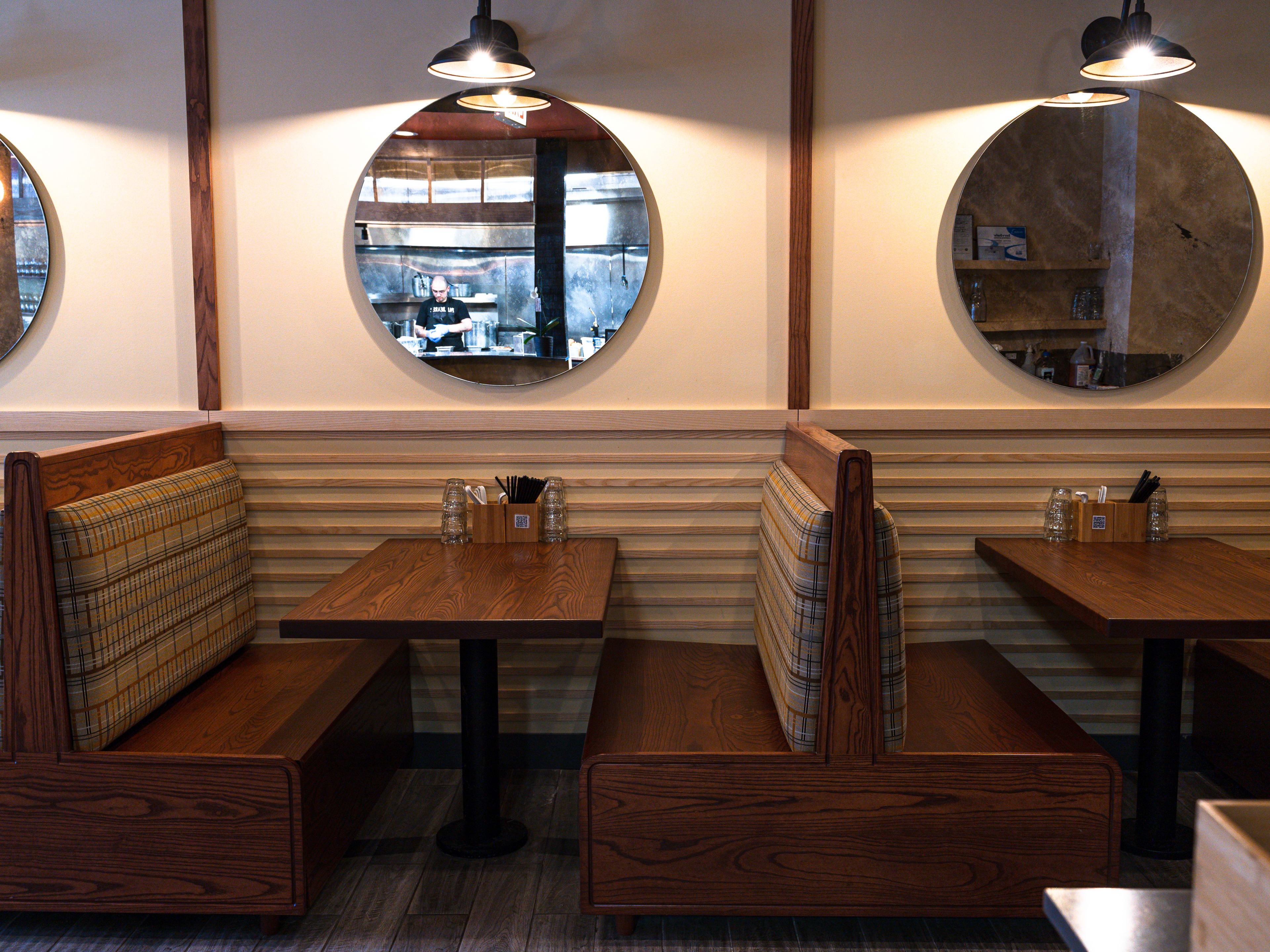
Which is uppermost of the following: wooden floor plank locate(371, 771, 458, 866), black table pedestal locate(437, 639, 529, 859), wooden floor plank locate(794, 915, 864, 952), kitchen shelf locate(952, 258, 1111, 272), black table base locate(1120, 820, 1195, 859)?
kitchen shelf locate(952, 258, 1111, 272)

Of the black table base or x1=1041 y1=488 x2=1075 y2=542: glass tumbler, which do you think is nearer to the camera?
the black table base

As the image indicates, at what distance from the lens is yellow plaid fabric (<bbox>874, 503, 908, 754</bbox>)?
2104mm

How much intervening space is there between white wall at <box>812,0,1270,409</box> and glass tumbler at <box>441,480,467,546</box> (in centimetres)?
113

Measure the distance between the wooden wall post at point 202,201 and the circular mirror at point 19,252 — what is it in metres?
0.47

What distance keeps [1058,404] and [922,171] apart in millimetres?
826

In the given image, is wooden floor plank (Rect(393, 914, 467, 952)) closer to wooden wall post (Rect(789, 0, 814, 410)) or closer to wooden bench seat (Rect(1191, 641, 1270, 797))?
wooden wall post (Rect(789, 0, 814, 410))

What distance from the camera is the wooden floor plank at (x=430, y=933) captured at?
2.21 m

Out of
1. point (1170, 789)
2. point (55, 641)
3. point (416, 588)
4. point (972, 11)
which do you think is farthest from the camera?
point (972, 11)

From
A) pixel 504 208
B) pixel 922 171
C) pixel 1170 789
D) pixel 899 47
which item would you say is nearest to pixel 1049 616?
pixel 1170 789

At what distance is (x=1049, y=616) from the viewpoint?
312cm

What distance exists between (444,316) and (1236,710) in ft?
8.43

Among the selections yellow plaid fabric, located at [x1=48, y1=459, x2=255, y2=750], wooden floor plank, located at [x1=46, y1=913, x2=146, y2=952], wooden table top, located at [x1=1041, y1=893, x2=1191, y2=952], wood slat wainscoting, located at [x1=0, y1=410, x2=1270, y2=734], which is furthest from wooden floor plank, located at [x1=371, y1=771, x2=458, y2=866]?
wooden table top, located at [x1=1041, y1=893, x2=1191, y2=952]

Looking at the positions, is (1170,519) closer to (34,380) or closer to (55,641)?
(55,641)

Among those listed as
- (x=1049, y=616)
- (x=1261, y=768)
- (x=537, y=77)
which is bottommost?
(x=1261, y=768)
